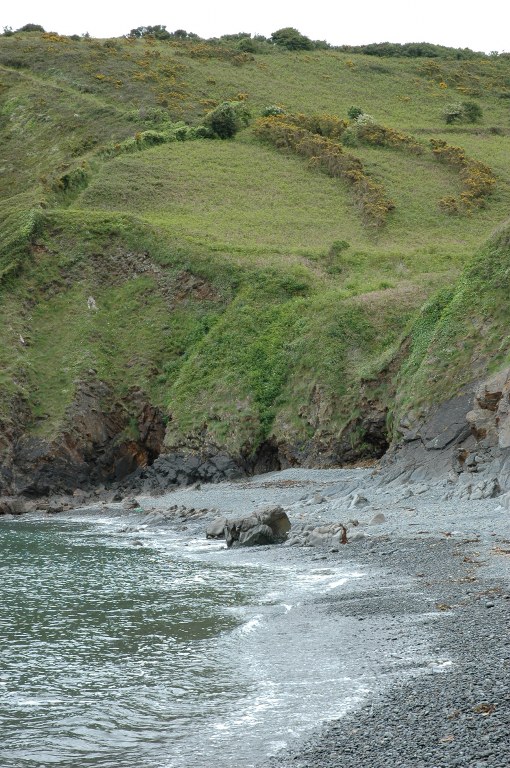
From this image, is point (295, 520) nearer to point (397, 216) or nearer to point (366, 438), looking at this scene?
point (366, 438)

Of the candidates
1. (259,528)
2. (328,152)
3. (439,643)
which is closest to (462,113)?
(328,152)

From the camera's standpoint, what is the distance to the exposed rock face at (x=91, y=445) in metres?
48.3

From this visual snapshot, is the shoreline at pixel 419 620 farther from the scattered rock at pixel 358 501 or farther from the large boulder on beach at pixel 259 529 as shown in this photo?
the large boulder on beach at pixel 259 529

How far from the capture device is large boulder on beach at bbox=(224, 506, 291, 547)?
2802cm

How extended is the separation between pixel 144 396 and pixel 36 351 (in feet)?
26.1

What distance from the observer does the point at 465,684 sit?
11031 millimetres

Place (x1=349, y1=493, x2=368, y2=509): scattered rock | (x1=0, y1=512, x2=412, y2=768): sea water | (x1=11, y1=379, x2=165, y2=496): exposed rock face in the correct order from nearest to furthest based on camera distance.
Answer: (x1=0, y1=512, x2=412, y2=768): sea water
(x1=349, y1=493, x2=368, y2=509): scattered rock
(x1=11, y1=379, x2=165, y2=496): exposed rock face

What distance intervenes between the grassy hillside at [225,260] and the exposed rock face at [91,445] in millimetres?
969

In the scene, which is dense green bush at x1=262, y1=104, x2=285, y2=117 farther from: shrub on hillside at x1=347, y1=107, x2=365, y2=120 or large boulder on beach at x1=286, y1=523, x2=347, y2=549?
large boulder on beach at x1=286, y1=523, x2=347, y2=549

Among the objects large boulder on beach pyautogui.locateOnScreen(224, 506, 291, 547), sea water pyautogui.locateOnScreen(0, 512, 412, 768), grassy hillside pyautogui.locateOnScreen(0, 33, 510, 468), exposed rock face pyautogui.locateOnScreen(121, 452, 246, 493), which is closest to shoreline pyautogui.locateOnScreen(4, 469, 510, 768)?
sea water pyautogui.locateOnScreen(0, 512, 412, 768)

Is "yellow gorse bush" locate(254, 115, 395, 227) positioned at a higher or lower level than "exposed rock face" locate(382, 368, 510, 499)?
higher

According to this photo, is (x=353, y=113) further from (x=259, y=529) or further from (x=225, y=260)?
(x=259, y=529)

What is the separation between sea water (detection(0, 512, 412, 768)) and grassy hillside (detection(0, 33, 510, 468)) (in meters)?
16.7

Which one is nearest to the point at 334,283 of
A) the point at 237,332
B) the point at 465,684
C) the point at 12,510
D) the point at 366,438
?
the point at 237,332
